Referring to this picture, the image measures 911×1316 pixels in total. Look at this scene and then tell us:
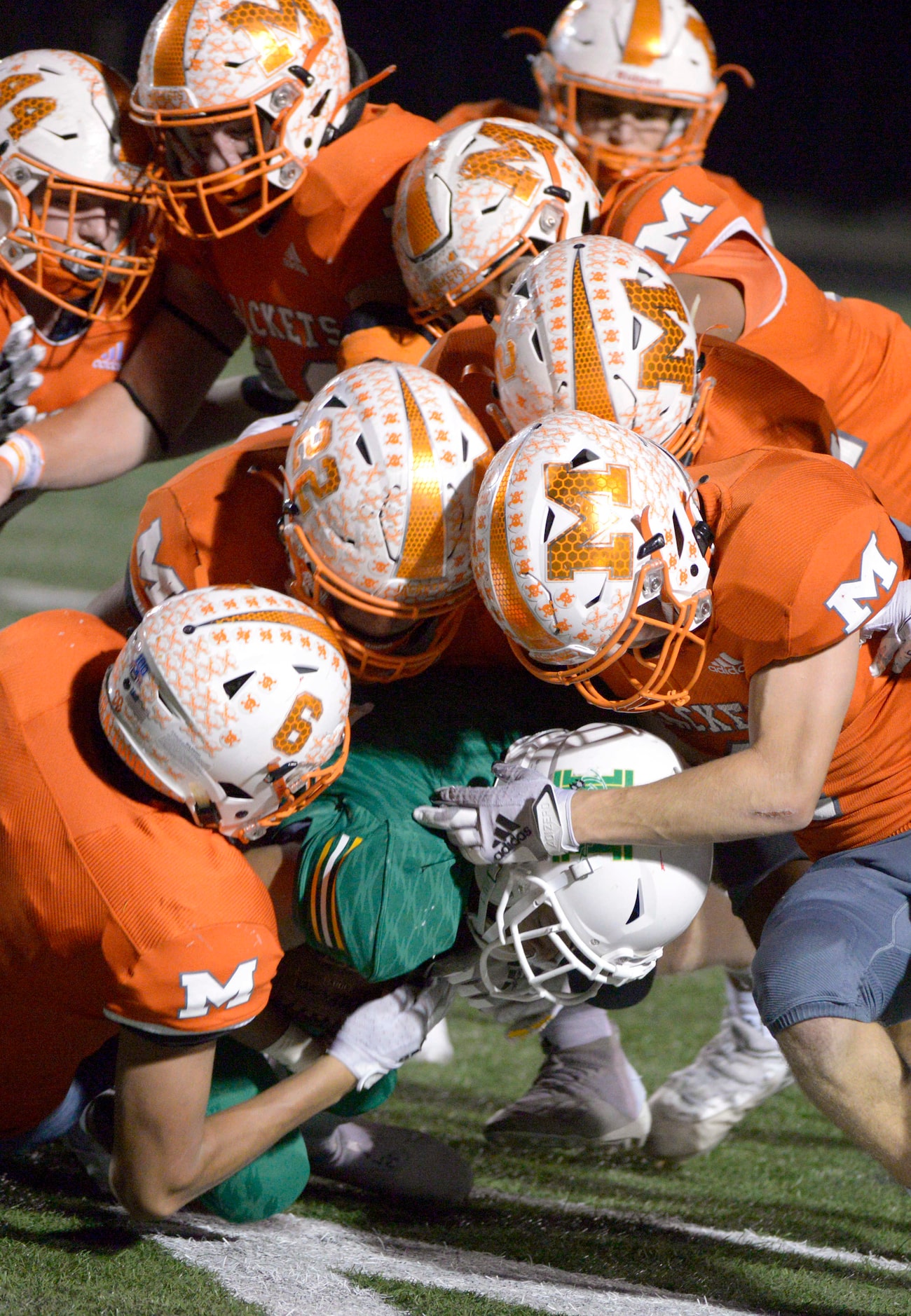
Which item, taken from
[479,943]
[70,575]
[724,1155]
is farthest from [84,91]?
[70,575]

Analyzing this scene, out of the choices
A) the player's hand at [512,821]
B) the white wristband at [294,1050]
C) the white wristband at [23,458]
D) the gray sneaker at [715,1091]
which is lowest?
the gray sneaker at [715,1091]

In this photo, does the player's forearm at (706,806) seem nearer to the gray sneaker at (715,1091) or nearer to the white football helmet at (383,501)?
the white football helmet at (383,501)

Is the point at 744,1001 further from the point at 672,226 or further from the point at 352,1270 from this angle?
the point at 672,226

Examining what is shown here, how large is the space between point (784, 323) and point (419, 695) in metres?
1.06

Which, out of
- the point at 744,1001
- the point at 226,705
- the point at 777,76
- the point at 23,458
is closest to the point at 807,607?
the point at 226,705

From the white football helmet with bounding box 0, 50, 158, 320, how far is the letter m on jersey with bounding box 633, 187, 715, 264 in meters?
1.03

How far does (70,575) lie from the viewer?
23.3 ft

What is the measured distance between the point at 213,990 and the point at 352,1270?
64 cm

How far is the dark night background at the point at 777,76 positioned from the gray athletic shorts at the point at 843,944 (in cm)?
1103

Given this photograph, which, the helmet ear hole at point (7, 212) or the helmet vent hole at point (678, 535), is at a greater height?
the helmet vent hole at point (678, 535)

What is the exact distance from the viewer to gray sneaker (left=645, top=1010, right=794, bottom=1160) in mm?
3148

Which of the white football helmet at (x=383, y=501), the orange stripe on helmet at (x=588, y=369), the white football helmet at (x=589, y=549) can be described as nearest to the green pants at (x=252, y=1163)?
the white football helmet at (x=383, y=501)

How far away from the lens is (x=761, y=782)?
2.16 meters

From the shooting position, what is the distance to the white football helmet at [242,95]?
2859mm
